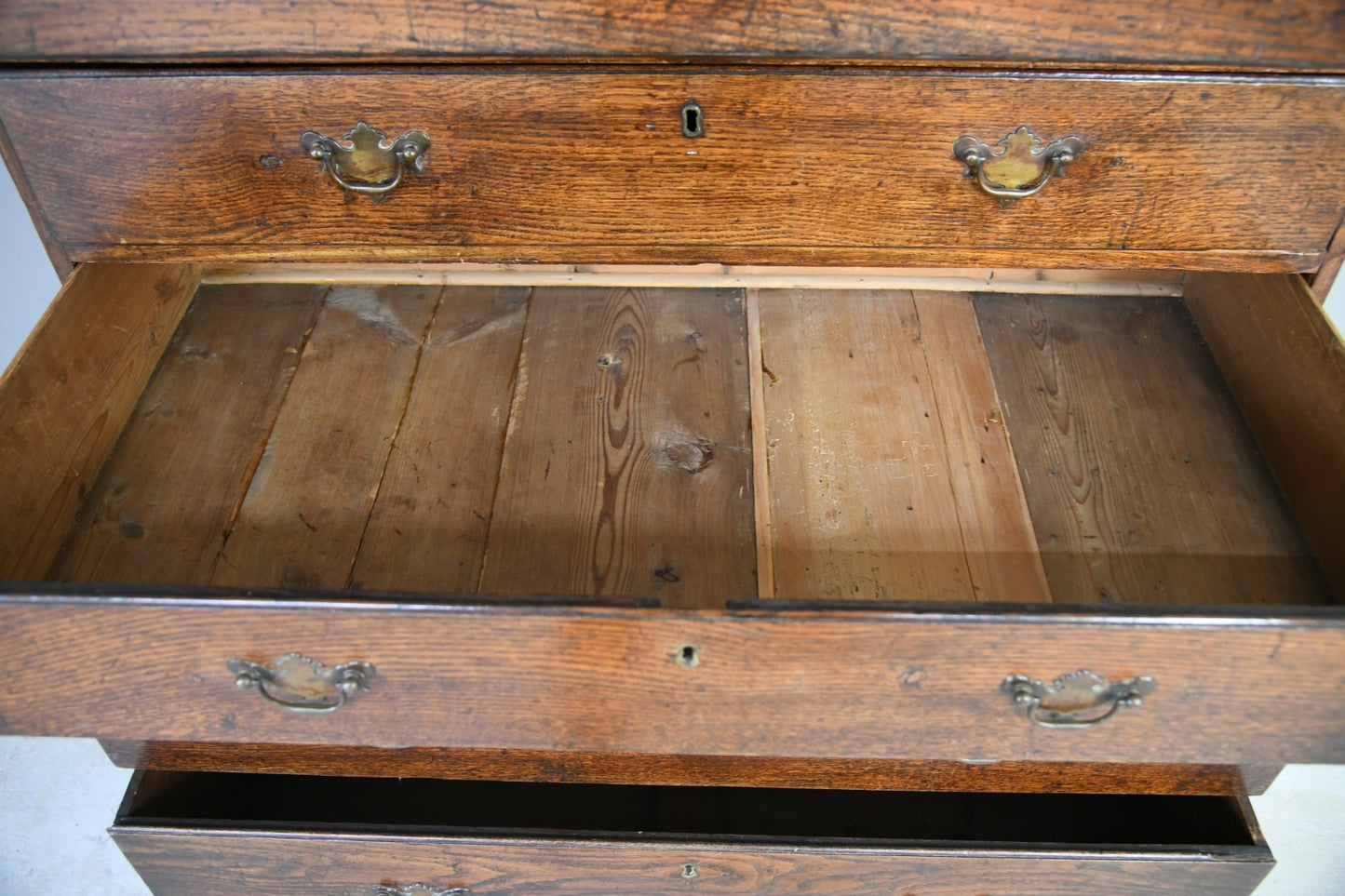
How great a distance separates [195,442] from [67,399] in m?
0.12

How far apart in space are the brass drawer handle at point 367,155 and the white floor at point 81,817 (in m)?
0.80

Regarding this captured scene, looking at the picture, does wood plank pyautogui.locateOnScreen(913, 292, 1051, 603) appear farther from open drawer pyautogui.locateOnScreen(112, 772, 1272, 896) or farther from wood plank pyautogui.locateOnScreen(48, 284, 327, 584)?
wood plank pyautogui.locateOnScreen(48, 284, 327, 584)

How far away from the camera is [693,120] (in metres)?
0.83

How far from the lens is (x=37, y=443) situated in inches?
37.4

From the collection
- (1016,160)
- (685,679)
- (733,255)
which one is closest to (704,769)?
(685,679)

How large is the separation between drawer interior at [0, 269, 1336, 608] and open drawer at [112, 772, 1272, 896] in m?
0.22

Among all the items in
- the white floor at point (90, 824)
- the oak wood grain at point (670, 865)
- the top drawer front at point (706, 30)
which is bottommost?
the oak wood grain at point (670, 865)

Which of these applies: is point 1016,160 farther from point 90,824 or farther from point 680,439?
point 90,824

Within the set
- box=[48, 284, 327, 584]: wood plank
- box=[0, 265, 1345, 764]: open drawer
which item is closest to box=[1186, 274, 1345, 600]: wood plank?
box=[0, 265, 1345, 764]: open drawer

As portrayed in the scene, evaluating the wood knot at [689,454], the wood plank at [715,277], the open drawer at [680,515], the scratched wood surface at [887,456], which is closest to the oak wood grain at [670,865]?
the open drawer at [680,515]

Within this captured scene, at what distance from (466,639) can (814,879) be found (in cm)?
46

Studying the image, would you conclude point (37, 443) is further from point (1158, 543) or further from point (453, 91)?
point (1158, 543)

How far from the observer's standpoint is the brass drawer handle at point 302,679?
759 millimetres

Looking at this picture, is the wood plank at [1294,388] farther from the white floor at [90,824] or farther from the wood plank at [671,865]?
the white floor at [90,824]
